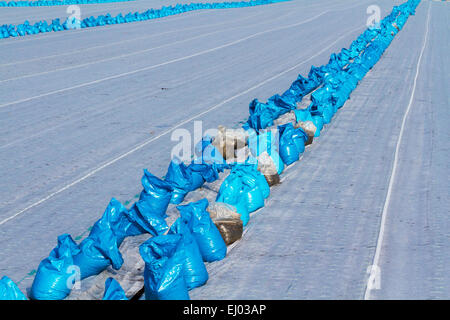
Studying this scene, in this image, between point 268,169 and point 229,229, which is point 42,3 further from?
point 229,229

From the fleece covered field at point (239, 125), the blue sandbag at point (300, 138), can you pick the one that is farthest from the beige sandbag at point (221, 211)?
the blue sandbag at point (300, 138)

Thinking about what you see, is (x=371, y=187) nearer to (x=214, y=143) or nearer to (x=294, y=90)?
(x=214, y=143)

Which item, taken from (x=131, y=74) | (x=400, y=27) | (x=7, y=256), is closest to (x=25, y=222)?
(x=7, y=256)

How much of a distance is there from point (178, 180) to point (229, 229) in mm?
1524

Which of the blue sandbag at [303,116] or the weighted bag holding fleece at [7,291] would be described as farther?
the blue sandbag at [303,116]

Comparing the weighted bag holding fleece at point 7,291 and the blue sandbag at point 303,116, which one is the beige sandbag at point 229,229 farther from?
the blue sandbag at point 303,116

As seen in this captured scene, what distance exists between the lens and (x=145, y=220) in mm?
6805

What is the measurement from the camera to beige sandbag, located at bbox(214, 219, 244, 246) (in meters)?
7.07

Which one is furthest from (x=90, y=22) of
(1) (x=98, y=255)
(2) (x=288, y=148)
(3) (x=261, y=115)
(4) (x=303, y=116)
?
(1) (x=98, y=255)

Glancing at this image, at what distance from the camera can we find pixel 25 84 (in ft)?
55.0

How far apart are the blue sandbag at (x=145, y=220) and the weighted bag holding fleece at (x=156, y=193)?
618mm

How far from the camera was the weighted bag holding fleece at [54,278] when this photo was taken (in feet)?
18.9

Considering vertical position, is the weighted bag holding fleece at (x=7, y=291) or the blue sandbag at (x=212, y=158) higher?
the weighted bag holding fleece at (x=7, y=291)

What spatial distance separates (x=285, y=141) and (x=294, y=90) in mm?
5247
